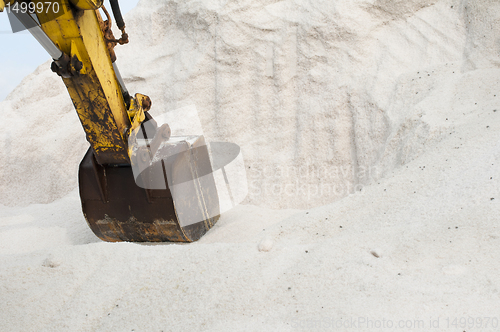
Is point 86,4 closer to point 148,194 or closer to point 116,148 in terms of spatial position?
point 116,148

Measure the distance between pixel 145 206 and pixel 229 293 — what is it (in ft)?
4.28

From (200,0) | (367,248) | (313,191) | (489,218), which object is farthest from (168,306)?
(200,0)

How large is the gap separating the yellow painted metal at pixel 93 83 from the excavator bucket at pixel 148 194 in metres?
0.19

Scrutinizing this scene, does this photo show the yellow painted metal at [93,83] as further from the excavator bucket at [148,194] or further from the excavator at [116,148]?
the excavator bucket at [148,194]

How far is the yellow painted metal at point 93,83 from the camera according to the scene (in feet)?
7.07

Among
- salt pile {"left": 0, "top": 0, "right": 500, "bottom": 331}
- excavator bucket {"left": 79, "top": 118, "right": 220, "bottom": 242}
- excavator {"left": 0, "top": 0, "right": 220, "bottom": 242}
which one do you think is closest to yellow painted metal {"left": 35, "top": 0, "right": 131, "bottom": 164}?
excavator {"left": 0, "top": 0, "right": 220, "bottom": 242}

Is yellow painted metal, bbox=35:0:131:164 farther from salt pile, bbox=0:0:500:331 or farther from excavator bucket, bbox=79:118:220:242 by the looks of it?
salt pile, bbox=0:0:500:331

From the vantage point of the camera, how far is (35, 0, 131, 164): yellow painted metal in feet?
7.07

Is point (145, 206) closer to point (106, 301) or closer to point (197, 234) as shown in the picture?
point (197, 234)

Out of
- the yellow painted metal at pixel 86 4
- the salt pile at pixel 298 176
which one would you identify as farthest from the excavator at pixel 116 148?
the salt pile at pixel 298 176

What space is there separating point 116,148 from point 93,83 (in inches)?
19.2

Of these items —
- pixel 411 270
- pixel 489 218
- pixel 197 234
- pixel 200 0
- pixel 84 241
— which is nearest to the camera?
pixel 411 270

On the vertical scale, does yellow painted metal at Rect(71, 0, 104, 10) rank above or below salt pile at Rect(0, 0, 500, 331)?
above

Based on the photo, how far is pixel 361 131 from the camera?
3.91 m
